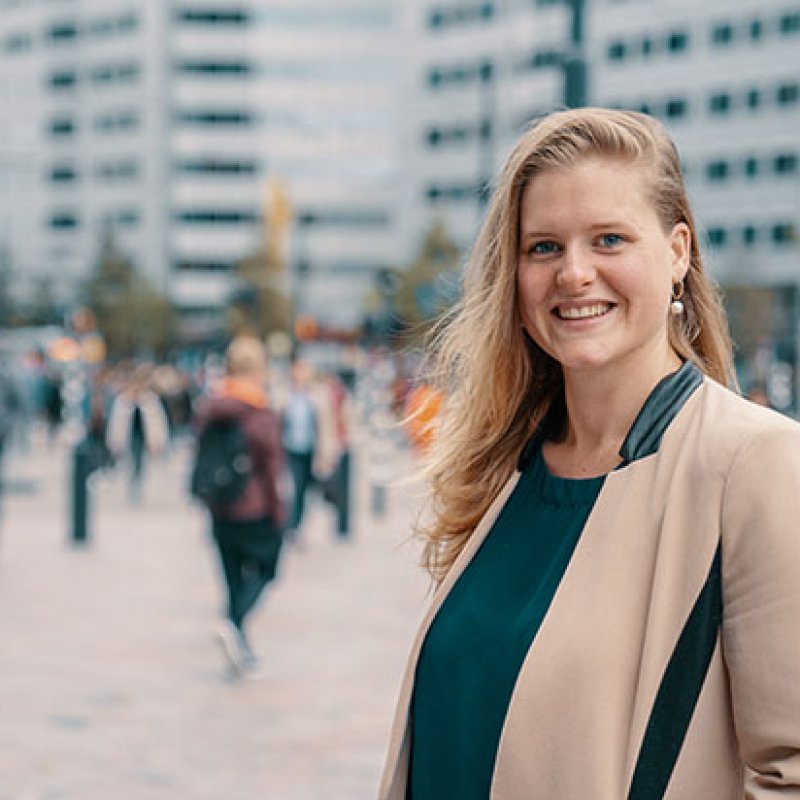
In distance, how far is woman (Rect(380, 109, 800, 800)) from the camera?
6.41 feet

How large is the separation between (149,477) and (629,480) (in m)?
22.9

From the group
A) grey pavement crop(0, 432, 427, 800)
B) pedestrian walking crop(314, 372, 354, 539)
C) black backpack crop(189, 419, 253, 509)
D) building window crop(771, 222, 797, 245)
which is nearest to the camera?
grey pavement crop(0, 432, 427, 800)

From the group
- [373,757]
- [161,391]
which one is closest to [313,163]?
[161,391]

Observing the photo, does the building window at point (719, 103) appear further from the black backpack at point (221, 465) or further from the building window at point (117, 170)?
the black backpack at point (221, 465)

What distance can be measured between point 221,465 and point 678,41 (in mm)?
70053

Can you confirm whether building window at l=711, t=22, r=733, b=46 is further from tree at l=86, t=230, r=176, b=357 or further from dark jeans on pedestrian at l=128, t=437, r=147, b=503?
dark jeans on pedestrian at l=128, t=437, r=147, b=503

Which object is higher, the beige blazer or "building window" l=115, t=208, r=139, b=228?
"building window" l=115, t=208, r=139, b=228

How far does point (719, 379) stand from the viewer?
7.89ft

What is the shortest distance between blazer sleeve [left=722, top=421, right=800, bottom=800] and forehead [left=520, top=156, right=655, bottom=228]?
1.43 feet

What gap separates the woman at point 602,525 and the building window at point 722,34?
73.2m

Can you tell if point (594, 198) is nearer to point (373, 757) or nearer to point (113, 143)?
point (373, 757)

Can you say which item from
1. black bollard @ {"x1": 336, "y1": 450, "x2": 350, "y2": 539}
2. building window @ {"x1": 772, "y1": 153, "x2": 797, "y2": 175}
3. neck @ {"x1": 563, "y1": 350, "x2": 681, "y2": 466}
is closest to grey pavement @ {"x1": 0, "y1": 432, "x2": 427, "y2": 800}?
black bollard @ {"x1": 336, "y1": 450, "x2": 350, "y2": 539}

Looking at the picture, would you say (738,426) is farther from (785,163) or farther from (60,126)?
(60,126)

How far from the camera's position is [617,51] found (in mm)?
78375
